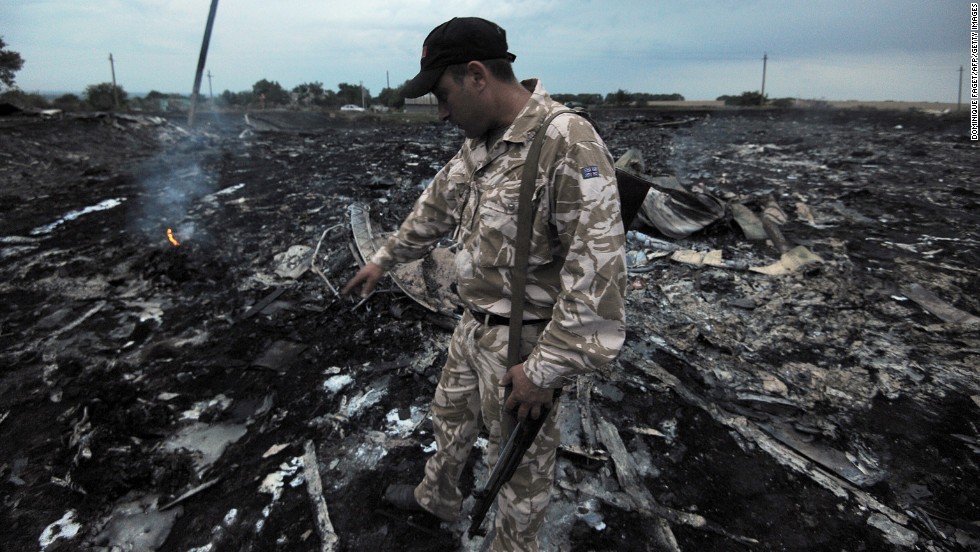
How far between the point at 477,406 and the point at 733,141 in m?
15.9

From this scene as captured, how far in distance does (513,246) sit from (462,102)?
→ 462 millimetres

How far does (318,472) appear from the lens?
7.97 ft

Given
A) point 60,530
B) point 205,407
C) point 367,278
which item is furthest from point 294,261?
point 367,278

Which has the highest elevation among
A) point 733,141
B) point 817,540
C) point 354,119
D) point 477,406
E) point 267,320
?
point 354,119

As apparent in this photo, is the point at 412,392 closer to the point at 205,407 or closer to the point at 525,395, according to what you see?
the point at 205,407

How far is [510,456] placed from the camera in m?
1.56

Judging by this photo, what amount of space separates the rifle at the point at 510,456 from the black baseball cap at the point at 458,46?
1061mm

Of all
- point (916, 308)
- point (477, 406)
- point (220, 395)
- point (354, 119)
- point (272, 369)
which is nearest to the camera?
point (477, 406)

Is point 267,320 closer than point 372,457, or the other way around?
point 372,457

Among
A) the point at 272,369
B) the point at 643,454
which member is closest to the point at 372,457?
the point at 272,369

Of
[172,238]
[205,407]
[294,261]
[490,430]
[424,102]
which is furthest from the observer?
[172,238]

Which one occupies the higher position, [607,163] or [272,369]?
[607,163]

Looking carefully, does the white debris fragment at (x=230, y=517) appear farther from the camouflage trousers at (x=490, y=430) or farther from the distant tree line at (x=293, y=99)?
the distant tree line at (x=293, y=99)

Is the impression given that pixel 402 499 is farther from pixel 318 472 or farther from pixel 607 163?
pixel 607 163
